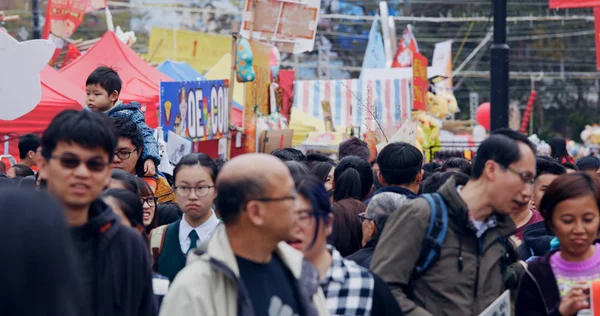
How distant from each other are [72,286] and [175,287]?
0.76m

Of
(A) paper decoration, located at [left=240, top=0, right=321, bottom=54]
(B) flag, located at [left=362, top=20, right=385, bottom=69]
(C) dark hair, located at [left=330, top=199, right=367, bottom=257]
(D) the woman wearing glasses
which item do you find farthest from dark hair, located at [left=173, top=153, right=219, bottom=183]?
(B) flag, located at [left=362, top=20, right=385, bottom=69]

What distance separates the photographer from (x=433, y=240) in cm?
405

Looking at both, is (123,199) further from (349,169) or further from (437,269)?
(349,169)

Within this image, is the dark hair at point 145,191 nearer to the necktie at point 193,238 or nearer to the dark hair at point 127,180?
the dark hair at point 127,180

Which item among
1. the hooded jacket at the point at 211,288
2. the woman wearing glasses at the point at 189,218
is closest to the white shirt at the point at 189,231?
the woman wearing glasses at the point at 189,218

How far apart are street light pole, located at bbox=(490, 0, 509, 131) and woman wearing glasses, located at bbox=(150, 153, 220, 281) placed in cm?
646

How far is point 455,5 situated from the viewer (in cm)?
4281

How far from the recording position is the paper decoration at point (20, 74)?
24.9 feet

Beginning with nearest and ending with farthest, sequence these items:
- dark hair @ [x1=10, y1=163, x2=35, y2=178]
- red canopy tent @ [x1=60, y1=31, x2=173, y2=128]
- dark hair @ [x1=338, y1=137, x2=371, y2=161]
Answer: dark hair @ [x1=10, y1=163, x2=35, y2=178]
dark hair @ [x1=338, y1=137, x2=371, y2=161]
red canopy tent @ [x1=60, y1=31, x2=173, y2=128]

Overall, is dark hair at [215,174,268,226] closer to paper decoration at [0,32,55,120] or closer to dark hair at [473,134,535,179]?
dark hair at [473,134,535,179]

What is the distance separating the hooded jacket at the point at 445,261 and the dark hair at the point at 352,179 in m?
2.15

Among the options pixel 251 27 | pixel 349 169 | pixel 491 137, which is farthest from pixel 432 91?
pixel 491 137

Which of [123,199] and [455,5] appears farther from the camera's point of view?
[455,5]

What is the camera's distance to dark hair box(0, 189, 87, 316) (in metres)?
2.11
